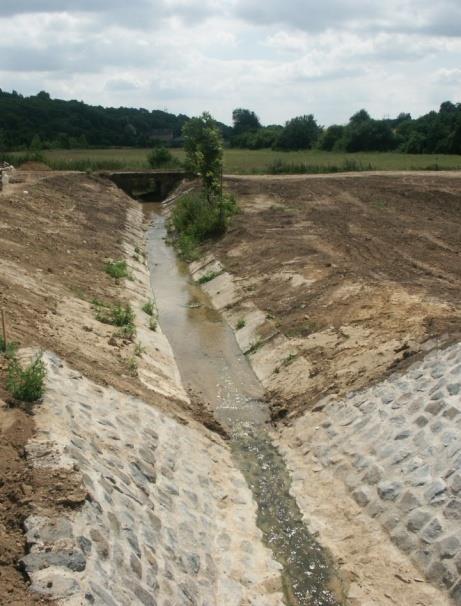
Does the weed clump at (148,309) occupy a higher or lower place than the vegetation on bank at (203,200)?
lower

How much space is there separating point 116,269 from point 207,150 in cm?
1507

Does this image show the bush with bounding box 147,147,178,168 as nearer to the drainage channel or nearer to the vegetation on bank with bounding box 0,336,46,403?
the drainage channel

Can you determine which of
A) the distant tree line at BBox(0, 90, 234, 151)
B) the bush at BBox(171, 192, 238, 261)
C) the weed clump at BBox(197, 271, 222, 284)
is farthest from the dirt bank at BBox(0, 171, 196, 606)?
the distant tree line at BBox(0, 90, 234, 151)

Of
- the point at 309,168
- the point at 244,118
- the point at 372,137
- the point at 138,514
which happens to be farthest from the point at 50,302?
the point at 244,118

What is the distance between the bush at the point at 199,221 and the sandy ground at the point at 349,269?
0.92m

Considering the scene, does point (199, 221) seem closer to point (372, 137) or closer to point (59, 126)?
point (372, 137)

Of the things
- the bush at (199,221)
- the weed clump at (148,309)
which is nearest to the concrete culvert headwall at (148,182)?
the bush at (199,221)

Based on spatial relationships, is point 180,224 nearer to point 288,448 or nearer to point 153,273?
point 153,273

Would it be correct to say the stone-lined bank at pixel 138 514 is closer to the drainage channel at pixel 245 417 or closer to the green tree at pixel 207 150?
the drainage channel at pixel 245 417

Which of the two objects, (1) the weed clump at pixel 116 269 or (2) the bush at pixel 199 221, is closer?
(1) the weed clump at pixel 116 269

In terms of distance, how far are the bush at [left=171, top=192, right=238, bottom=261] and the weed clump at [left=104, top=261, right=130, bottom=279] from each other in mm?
6144

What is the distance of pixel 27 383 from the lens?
11742 mm

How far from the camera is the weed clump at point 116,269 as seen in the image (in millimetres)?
27577

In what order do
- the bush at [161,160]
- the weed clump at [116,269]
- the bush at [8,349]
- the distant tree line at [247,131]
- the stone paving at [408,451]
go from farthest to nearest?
the distant tree line at [247,131], the bush at [161,160], the weed clump at [116,269], the bush at [8,349], the stone paving at [408,451]
